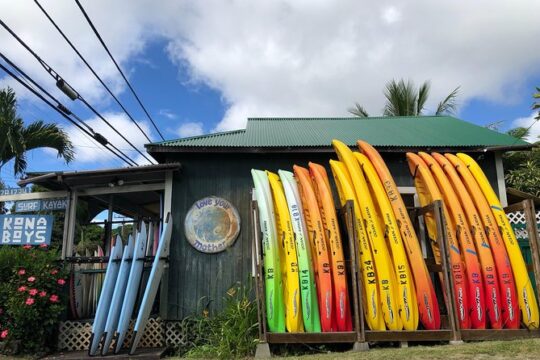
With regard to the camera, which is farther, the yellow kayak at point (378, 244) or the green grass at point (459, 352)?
A: the yellow kayak at point (378, 244)

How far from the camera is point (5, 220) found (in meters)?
7.09

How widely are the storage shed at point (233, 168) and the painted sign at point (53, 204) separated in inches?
70.8

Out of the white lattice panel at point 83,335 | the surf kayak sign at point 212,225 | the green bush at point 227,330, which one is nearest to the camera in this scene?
the green bush at point 227,330

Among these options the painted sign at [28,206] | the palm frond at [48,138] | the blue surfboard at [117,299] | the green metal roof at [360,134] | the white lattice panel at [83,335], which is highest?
the palm frond at [48,138]

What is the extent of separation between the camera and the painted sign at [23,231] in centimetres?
705

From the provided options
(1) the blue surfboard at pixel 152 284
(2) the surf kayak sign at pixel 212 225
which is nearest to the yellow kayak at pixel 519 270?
(2) the surf kayak sign at pixel 212 225

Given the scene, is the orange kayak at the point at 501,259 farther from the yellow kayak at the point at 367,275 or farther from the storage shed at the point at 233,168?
the yellow kayak at the point at 367,275

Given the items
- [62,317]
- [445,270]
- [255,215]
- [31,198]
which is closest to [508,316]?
[445,270]

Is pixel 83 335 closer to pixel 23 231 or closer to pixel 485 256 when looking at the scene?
pixel 23 231

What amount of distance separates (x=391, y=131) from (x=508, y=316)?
4.13 meters

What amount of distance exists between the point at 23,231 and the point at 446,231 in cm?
664

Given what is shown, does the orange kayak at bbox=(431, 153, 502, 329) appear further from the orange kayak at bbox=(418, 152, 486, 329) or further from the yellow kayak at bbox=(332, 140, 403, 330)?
the yellow kayak at bbox=(332, 140, 403, 330)

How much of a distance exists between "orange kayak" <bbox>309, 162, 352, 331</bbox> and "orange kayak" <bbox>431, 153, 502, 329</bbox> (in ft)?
6.24

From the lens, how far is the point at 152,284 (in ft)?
20.8
